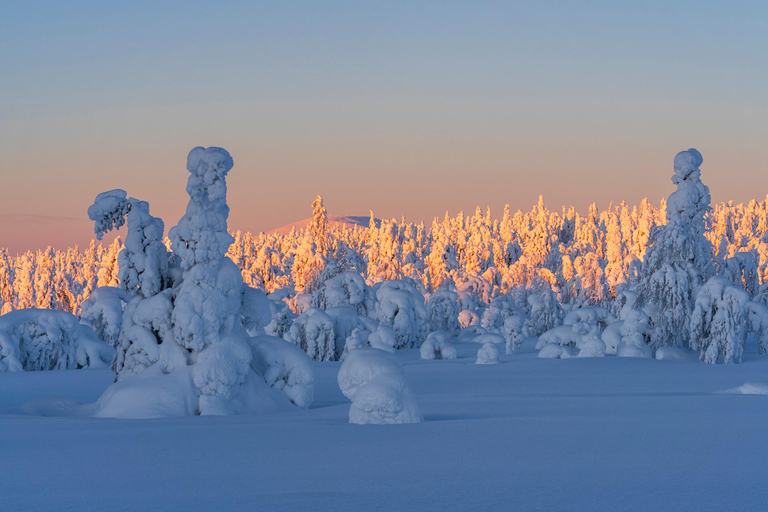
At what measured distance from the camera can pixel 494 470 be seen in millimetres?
6305

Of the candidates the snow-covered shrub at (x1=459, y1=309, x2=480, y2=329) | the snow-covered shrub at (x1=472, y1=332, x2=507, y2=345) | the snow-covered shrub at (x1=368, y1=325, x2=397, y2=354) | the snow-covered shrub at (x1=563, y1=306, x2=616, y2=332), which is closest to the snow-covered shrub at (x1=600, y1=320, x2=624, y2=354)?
the snow-covered shrub at (x1=563, y1=306, x2=616, y2=332)

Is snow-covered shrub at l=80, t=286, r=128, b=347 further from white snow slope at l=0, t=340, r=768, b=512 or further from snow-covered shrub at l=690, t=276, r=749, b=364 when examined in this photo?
snow-covered shrub at l=690, t=276, r=749, b=364

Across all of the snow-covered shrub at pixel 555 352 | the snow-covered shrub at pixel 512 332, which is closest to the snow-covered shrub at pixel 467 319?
the snow-covered shrub at pixel 512 332

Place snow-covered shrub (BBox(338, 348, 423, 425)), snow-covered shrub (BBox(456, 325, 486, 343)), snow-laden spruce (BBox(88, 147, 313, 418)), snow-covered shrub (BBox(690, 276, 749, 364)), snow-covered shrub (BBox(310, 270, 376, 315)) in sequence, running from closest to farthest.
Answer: snow-covered shrub (BBox(338, 348, 423, 425)) < snow-laden spruce (BBox(88, 147, 313, 418)) < snow-covered shrub (BBox(690, 276, 749, 364)) < snow-covered shrub (BBox(310, 270, 376, 315)) < snow-covered shrub (BBox(456, 325, 486, 343))

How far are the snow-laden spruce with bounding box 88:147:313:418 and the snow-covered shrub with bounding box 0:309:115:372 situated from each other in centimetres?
1020

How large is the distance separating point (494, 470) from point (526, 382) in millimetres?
10480

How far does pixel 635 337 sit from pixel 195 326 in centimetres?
1587

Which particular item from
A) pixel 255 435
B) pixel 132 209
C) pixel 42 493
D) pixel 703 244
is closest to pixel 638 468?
pixel 255 435

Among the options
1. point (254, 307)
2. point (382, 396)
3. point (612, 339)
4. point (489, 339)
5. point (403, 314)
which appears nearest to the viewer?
point (382, 396)

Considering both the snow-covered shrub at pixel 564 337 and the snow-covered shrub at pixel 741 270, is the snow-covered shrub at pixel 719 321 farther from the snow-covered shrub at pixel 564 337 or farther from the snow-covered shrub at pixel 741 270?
the snow-covered shrub at pixel 741 270

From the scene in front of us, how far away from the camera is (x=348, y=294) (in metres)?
36.5

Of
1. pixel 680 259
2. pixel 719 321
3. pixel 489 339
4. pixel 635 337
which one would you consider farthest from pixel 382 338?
pixel 719 321

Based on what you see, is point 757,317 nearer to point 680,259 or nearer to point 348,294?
point 680,259

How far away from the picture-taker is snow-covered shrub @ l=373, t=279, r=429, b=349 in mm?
34312
